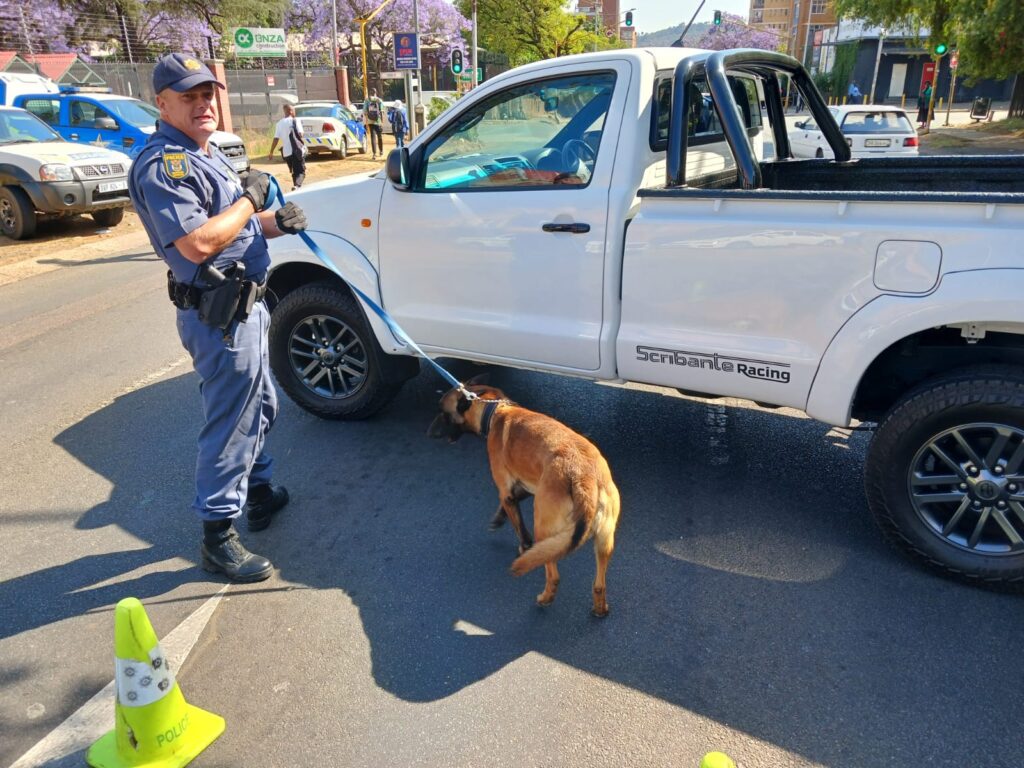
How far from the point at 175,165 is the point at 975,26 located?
24949mm

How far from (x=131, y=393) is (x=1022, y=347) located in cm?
529

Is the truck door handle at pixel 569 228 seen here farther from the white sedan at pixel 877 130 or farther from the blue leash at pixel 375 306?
the white sedan at pixel 877 130

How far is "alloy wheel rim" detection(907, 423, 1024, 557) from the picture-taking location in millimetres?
2832

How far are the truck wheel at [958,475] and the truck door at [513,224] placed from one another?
53.8 inches

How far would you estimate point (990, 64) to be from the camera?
21.6m

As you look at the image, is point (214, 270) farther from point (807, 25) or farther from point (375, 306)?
point (807, 25)

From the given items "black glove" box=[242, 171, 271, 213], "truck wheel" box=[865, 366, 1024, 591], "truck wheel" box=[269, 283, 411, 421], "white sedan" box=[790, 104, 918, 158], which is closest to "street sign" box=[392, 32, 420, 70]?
"white sedan" box=[790, 104, 918, 158]

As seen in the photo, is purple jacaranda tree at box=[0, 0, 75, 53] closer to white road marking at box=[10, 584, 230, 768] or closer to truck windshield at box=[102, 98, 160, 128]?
truck windshield at box=[102, 98, 160, 128]

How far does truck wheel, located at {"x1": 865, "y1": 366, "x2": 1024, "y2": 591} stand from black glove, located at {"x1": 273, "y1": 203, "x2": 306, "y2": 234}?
2.60 m

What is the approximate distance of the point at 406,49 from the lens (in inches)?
808

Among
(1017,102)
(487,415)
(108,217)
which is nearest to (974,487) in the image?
(487,415)

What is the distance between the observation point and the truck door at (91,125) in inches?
543

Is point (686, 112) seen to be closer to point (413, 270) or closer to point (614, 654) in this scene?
point (413, 270)

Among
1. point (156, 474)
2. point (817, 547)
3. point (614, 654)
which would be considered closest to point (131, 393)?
point (156, 474)
